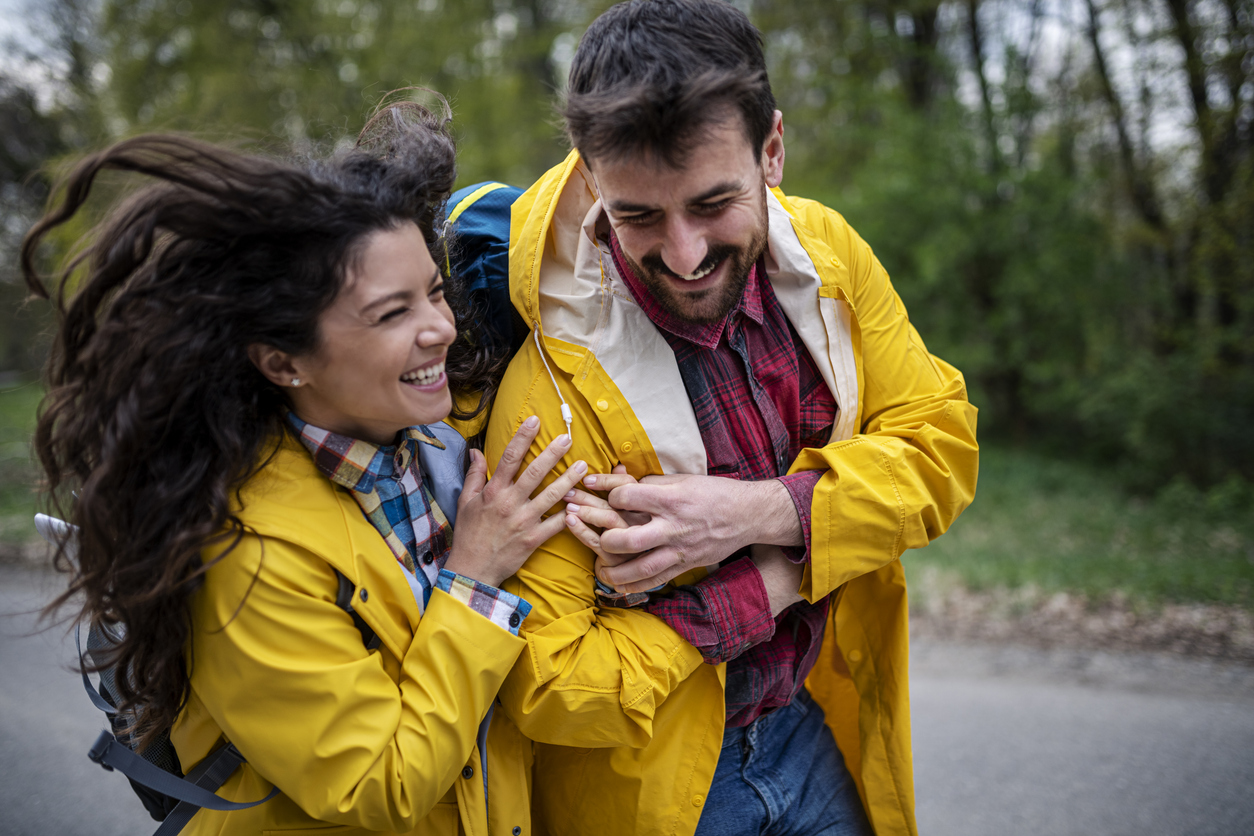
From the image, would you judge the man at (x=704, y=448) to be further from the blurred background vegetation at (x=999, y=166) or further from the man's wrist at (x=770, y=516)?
the blurred background vegetation at (x=999, y=166)

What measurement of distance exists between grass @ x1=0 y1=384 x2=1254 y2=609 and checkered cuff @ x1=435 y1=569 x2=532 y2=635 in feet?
9.57

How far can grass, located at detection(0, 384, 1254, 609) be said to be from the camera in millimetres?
4848

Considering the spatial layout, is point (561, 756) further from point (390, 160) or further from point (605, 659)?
point (390, 160)

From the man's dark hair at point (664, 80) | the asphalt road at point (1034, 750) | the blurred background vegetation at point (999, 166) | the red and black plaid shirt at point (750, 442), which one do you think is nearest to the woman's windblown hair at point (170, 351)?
the man's dark hair at point (664, 80)

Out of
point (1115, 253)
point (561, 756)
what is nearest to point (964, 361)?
point (1115, 253)

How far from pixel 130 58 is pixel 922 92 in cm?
1135

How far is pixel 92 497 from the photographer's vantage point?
4.54 ft

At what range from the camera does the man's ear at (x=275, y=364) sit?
1.52 meters

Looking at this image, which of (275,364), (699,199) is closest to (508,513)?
(275,364)

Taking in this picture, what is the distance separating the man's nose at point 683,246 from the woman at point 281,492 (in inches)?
18.7

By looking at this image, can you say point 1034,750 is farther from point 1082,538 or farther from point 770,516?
point 1082,538

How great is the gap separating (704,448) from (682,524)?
215mm

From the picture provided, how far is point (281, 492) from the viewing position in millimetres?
1481

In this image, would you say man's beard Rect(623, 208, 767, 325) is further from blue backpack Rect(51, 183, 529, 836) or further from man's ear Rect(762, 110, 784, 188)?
blue backpack Rect(51, 183, 529, 836)
